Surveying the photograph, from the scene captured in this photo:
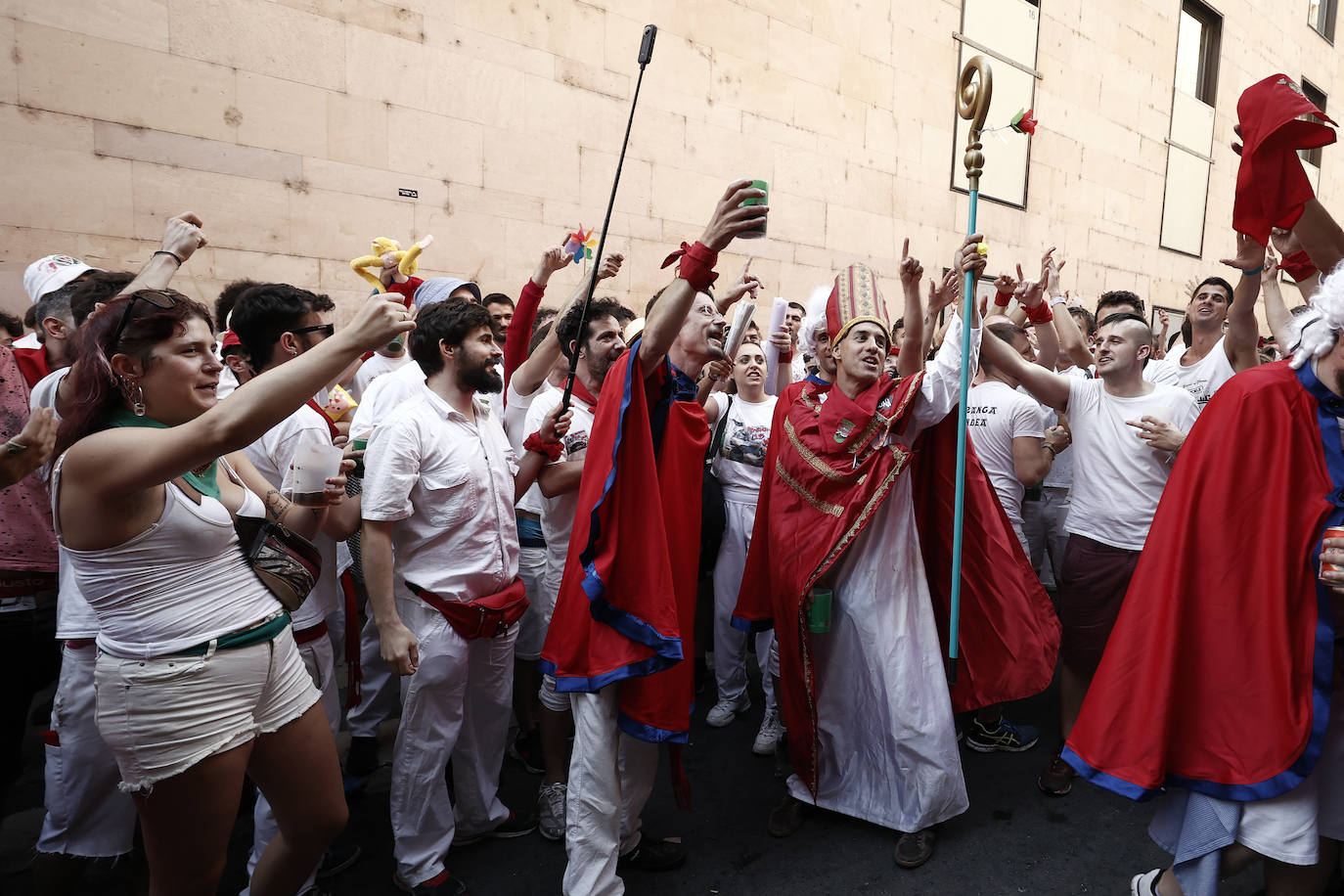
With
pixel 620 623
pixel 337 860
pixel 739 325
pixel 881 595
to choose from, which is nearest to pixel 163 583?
pixel 620 623

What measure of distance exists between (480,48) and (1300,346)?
5.91 meters

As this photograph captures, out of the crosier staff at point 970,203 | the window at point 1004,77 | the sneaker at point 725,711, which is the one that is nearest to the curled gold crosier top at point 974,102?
the crosier staff at point 970,203

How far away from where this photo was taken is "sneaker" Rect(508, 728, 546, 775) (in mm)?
3695

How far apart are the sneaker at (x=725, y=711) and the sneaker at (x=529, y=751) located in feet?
2.90

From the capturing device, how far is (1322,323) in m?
2.09

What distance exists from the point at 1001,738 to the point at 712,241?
9.71 feet

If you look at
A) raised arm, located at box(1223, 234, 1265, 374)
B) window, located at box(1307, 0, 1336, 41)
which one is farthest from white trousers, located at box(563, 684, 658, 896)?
window, located at box(1307, 0, 1336, 41)

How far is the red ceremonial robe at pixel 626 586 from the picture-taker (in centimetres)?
256

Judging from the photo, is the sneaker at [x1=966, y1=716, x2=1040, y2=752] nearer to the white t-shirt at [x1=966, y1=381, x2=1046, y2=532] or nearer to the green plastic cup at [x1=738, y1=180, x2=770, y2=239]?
the white t-shirt at [x1=966, y1=381, x2=1046, y2=532]

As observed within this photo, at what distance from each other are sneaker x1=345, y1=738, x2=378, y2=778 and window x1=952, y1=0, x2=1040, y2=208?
9460 mm

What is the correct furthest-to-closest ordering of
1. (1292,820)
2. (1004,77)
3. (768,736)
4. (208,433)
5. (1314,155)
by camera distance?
(1314,155) < (1004,77) < (768,736) < (1292,820) < (208,433)

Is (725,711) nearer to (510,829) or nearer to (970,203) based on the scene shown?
(510,829)

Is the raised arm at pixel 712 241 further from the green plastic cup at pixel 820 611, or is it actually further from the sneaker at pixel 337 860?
the sneaker at pixel 337 860

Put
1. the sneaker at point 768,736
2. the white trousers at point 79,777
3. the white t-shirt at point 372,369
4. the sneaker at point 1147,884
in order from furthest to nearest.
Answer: the white t-shirt at point 372,369 → the sneaker at point 768,736 → the white trousers at point 79,777 → the sneaker at point 1147,884
